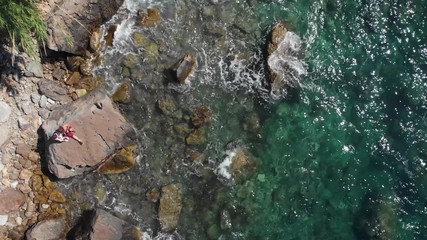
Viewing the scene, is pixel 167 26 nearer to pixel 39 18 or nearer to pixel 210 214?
pixel 39 18

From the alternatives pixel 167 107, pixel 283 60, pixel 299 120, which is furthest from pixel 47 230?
pixel 283 60

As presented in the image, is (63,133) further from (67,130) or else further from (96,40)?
(96,40)

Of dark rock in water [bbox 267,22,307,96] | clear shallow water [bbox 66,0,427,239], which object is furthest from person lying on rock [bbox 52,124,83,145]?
dark rock in water [bbox 267,22,307,96]

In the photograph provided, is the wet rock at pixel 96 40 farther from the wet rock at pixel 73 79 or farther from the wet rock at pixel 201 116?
the wet rock at pixel 201 116

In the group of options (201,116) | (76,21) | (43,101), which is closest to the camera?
(76,21)

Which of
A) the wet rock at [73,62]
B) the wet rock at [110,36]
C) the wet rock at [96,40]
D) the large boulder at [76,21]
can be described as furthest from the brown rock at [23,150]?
the wet rock at [110,36]

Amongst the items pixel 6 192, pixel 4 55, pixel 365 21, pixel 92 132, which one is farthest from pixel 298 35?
pixel 6 192

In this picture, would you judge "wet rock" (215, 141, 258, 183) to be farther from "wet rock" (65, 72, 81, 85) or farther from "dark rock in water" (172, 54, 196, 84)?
"wet rock" (65, 72, 81, 85)
